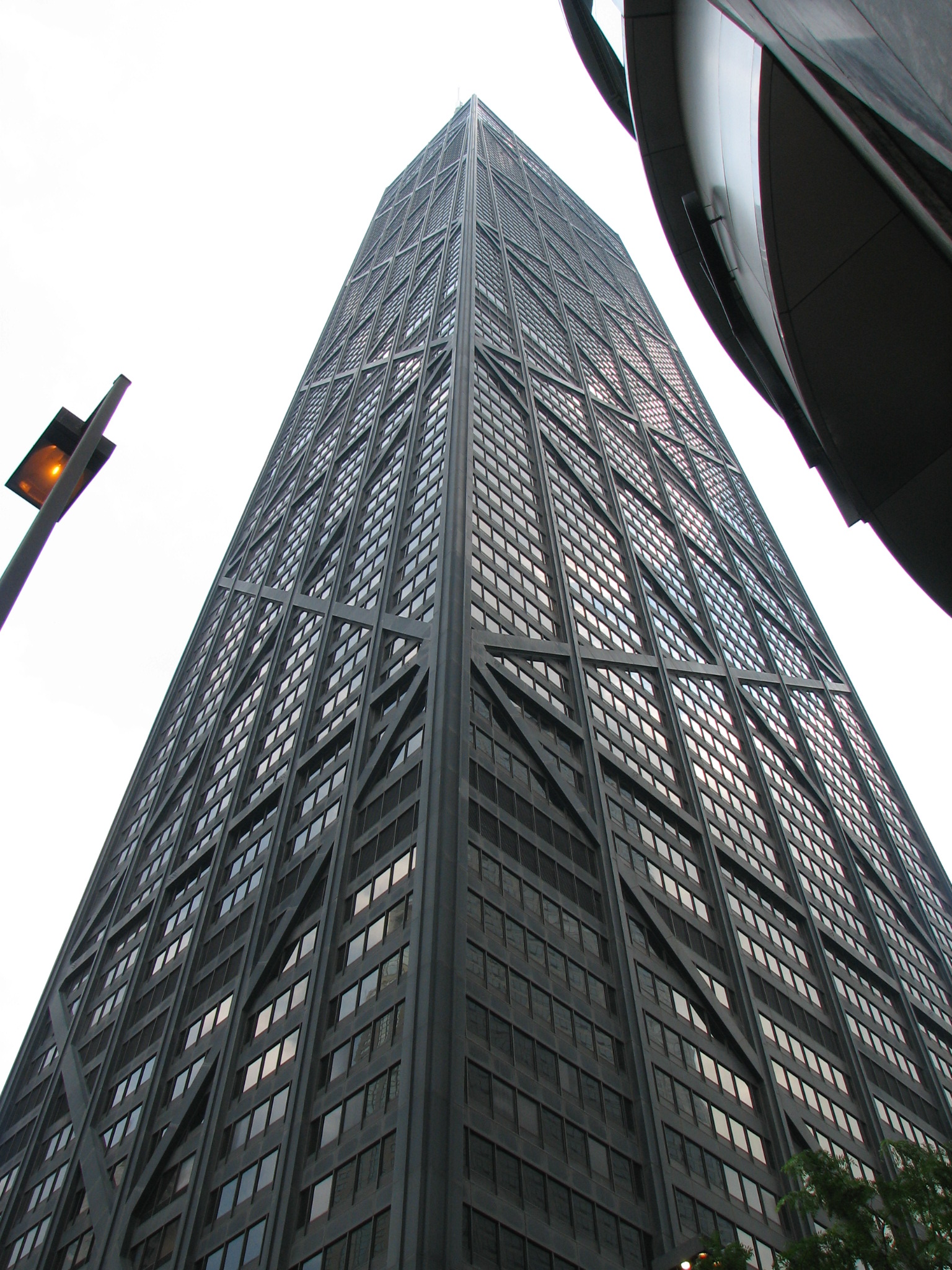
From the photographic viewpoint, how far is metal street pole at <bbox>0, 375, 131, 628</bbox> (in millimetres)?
8102

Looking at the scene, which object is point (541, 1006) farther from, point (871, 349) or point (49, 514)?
point (871, 349)

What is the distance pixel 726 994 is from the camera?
165 feet

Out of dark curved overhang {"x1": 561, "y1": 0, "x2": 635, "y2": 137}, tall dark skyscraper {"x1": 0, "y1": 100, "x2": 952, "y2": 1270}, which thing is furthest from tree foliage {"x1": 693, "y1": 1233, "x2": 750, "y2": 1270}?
dark curved overhang {"x1": 561, "y1": 0, "x2": 635, "y2": 137}

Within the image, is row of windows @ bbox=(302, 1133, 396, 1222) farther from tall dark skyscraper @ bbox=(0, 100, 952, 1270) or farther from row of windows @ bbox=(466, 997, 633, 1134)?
row of windows @ bbox=(466, 997, 633, 1134)

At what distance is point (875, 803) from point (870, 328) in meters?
92.7

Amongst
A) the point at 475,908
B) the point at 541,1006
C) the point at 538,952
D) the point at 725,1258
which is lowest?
the point at 725,1258

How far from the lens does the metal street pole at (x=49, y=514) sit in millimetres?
8102

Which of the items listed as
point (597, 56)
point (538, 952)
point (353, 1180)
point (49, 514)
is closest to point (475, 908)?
point (538, 952)

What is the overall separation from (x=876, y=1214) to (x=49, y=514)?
18.6m

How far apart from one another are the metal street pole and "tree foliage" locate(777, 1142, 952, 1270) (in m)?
18.0

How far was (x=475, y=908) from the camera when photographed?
39.8 metres

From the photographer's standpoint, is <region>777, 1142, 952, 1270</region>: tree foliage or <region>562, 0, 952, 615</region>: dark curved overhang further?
<region>777, 1142, 952, 1270</region>: tree foliage

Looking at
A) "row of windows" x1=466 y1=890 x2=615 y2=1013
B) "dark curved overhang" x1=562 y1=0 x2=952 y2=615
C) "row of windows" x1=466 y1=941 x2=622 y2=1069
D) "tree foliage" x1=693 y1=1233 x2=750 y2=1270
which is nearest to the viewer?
"dark curved overhang" x1=562 y1=0 x2=952 y2=615

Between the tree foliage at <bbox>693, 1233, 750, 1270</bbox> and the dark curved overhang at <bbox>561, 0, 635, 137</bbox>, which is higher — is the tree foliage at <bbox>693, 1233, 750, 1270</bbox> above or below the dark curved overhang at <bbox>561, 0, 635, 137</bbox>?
below
